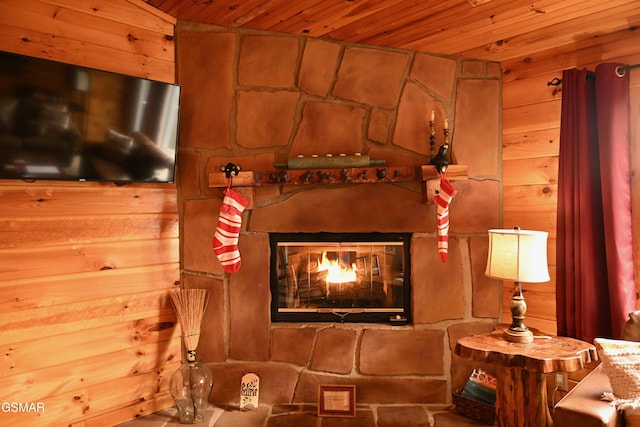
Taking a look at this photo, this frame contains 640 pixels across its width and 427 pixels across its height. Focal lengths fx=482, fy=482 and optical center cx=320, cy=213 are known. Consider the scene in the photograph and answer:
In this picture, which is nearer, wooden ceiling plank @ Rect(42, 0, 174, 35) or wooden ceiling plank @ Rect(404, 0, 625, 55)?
wooden ceiling plank @ Rect(404, 0, 625, 55)

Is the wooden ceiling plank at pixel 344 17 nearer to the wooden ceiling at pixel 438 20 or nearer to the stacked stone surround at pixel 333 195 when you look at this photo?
the wooden ceiling at pixel 438 20

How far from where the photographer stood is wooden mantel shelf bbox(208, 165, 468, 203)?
9.26ft

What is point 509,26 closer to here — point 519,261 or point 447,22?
point 447,22

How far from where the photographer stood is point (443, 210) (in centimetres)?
277

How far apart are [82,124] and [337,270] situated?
1701 mm

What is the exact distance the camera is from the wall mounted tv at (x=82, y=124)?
2.35 meters

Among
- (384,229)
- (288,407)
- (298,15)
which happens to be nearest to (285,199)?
(384,229)

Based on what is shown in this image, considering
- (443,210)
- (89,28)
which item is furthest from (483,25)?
(89,28)

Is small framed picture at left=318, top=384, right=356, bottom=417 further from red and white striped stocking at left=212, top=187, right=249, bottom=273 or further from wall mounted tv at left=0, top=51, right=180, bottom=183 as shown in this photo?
wall mounted tv at left=0, top=51, right=180, bottom=183

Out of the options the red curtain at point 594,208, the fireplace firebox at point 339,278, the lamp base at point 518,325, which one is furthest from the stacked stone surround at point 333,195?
the lamp base at point 518,325

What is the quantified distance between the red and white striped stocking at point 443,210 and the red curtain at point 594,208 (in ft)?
1.92

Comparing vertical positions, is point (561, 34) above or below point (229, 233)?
above

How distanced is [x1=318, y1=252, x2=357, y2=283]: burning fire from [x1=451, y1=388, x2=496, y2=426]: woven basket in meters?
0.94

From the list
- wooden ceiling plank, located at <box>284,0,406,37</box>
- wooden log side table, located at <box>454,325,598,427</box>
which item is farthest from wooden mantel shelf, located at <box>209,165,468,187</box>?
wooden log side table, located at <box>454,325,598,427</box>
